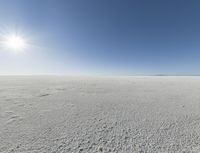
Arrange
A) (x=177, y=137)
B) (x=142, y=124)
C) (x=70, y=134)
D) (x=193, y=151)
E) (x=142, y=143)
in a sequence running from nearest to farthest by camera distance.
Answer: (x=193, y=151), (x=142, y=143), (x=177, y=137), (x=70, y=134), (x=142, y=124)

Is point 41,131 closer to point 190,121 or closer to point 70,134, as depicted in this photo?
point 70,134

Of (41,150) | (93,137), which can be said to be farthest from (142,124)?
(41,150)

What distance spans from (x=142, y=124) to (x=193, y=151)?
55.6 inches

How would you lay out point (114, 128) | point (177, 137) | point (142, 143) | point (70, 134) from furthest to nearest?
point (114, 128), point (70, 134), point (177, 137), point (142, 143)

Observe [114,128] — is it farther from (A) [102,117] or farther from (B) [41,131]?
(B) [41,131]

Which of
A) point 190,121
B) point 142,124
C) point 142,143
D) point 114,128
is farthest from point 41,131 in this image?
point 190,121

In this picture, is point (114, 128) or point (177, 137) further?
point (114, 128)

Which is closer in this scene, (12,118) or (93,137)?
(93,137)

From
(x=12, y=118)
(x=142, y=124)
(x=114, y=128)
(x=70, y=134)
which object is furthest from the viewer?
(x=12, y=118)

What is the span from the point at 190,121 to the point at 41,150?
4.78m

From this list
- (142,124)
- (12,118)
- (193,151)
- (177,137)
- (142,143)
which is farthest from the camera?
(12,118)

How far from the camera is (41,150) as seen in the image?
240 centimetres

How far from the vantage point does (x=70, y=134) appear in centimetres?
306

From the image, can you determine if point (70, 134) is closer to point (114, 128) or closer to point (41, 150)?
point (41, 150)
